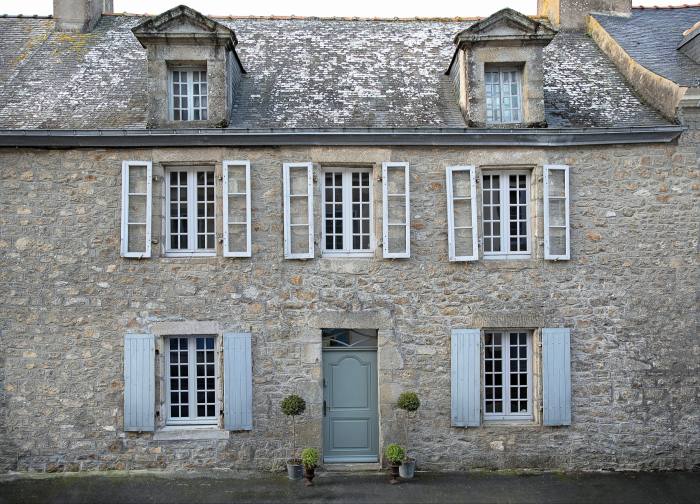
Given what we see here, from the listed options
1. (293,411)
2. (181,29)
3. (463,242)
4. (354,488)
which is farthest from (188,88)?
(354,488)

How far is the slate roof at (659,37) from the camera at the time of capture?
32.7ft

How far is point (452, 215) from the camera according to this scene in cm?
900

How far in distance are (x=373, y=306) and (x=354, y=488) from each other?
8.18ft

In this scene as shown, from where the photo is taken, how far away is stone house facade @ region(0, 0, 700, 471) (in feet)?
29.0

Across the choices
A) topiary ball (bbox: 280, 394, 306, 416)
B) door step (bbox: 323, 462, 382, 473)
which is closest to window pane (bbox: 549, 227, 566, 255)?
door step (bbox: 323, 462, 382, 473)

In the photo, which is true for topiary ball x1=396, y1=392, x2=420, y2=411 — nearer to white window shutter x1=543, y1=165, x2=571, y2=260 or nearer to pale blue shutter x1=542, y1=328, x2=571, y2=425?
pale blue shutter x1=542, y1=328, x2=571, y2=425

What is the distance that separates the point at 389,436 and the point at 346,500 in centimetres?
124

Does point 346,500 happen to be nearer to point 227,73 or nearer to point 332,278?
point 332,278

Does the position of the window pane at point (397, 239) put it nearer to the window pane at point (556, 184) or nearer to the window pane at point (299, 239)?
the window pane at point (299, 239)

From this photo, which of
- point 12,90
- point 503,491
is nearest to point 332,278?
point 503,491

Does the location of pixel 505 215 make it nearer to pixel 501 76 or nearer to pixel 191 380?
pixel 501 76

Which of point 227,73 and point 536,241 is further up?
point 227,73

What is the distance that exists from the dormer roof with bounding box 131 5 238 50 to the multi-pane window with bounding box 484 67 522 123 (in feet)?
13.2

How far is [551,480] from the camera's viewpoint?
8688mm
